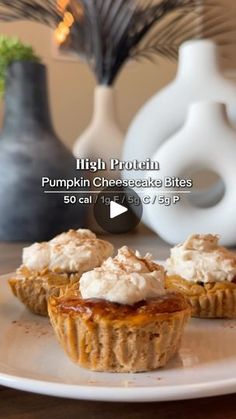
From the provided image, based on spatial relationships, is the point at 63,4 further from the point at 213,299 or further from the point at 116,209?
the point at 213,299

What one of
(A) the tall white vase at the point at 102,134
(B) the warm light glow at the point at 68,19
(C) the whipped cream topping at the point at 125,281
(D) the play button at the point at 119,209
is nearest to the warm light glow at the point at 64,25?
(B) the warm light glow at the point at 68,19

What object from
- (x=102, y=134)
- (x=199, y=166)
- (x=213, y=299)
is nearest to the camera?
(x=213, y=299)

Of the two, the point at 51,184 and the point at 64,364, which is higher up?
the point at 51,184

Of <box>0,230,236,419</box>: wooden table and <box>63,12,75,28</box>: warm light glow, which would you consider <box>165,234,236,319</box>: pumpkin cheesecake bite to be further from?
<box>63,12,75,28</box>: warm light glow

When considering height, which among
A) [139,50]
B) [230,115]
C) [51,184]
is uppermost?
[139,50]

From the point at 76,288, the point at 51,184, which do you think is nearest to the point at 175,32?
the point at 51,184

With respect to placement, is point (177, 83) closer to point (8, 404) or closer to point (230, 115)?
point (230, 115)

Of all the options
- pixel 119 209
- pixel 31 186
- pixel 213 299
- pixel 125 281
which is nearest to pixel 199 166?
pixel 119 209
